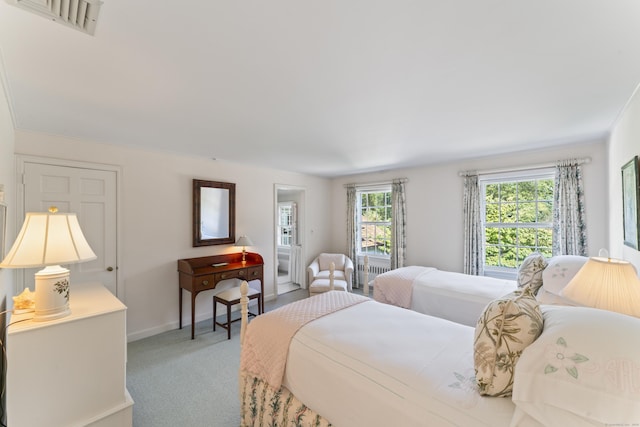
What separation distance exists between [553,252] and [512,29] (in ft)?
10.6

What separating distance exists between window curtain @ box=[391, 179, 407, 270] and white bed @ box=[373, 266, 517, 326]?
1.05 metres

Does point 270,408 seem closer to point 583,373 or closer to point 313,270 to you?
point 583,373

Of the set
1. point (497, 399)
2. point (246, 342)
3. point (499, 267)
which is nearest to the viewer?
point (497, 399)

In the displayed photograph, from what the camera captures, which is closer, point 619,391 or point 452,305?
point 619,391

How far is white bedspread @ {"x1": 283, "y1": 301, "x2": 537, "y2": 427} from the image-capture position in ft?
3.56

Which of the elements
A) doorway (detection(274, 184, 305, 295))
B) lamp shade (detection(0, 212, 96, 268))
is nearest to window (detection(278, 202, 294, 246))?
doorway (detection(274, 184, 305, 295))

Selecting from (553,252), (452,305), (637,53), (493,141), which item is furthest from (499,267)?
(637,53)

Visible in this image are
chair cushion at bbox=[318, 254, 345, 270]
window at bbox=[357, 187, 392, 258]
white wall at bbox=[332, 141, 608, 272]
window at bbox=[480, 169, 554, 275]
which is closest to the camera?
white wall at bbox=[332, 141, 608, 272]

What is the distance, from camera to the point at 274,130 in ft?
8.63

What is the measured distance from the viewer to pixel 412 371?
4.12 feet

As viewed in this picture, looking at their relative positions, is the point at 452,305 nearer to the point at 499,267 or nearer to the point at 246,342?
the point at 499,267

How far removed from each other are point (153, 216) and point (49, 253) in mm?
2053

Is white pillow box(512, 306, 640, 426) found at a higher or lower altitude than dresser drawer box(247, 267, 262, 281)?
higher

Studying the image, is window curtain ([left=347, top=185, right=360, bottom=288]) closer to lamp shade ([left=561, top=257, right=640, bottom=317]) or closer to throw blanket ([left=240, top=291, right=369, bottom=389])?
throw blanket ([left=240, top=291, right=369, bottom=389])
